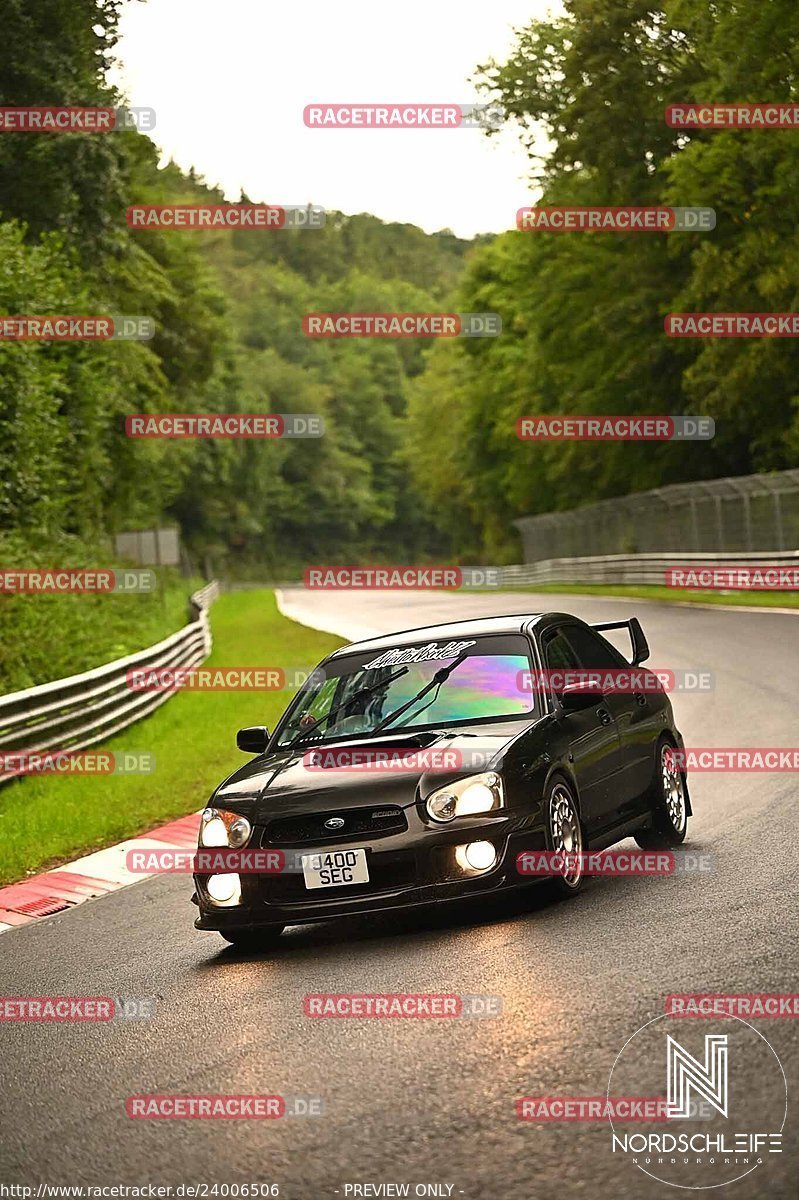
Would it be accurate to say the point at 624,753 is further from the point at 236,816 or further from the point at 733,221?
the point at 733,221

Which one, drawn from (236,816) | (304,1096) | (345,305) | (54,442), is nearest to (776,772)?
(236,816)

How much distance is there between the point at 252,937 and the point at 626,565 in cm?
4113

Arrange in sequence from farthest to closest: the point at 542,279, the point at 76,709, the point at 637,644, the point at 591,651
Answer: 1. the point at 542,279
2. the point at 76,709
3. the point at 637,644
4. the point at 591,651

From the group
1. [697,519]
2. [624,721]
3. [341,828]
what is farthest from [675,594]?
[341,828]

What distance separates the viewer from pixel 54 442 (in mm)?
29109

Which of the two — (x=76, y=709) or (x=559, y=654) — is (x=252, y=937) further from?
(x=76, y=709)

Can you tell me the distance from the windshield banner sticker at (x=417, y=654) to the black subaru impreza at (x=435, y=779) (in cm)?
1

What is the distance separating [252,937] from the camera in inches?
334

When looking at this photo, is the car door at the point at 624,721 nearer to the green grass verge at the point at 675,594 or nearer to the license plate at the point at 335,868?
the license plate at the point at 335,868

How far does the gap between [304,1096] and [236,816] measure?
2913 mm

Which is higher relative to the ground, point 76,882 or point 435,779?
point 435,779

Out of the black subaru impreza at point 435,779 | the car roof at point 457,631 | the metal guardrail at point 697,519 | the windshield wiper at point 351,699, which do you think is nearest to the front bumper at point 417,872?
the black subaru impreza at point 435,779

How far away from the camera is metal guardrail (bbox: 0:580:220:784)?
A: 605 inches

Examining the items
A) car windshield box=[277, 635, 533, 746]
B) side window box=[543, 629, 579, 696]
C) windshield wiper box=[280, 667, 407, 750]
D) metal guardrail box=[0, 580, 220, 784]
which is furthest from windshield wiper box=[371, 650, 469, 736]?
metal guardrail box=[0, 580, 220, 784]
